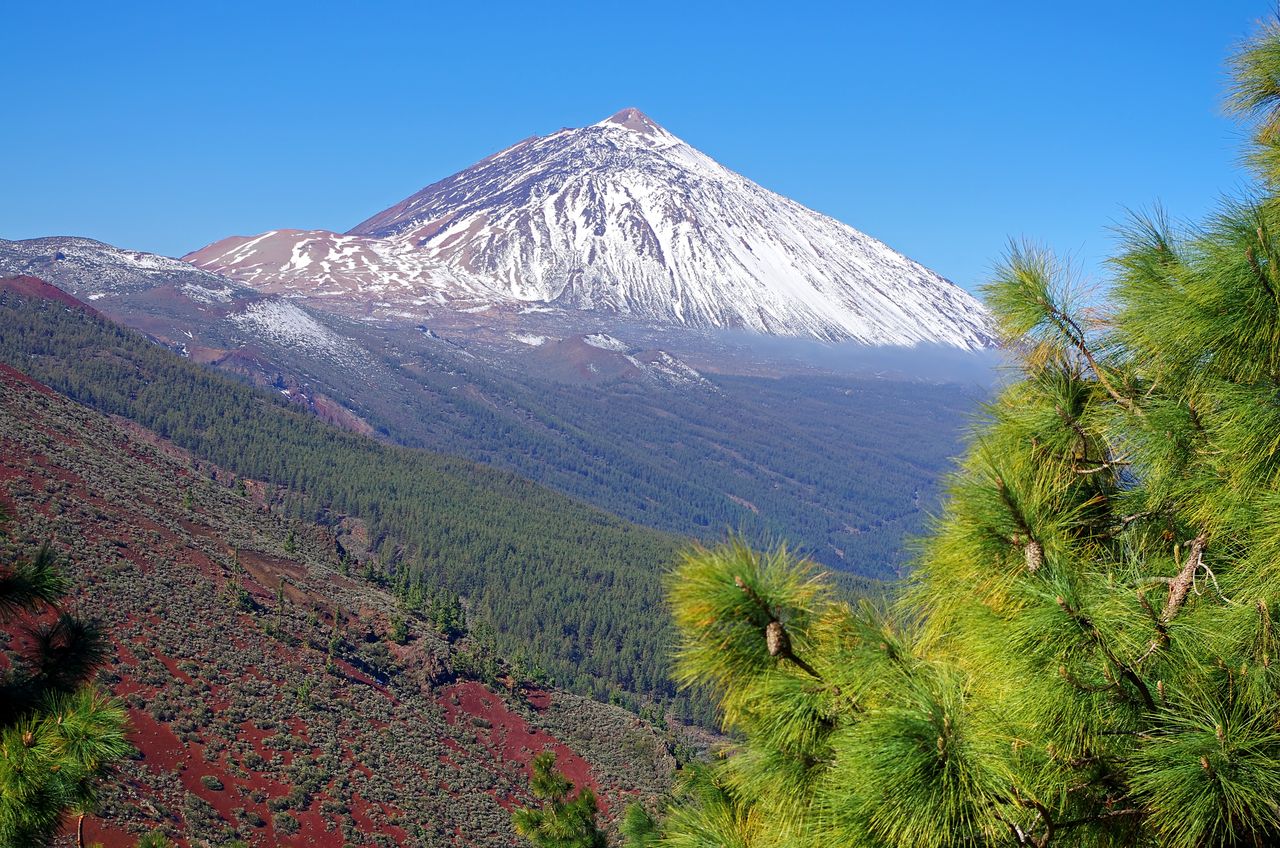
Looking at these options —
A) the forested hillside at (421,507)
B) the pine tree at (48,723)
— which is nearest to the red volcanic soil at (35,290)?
the forested hillside at (421,507)

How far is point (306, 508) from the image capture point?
124 meters

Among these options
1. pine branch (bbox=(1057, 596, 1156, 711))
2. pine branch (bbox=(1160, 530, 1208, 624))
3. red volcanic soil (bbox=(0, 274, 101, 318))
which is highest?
red volcanic soil (bbox=(0, 274, 101, 318))

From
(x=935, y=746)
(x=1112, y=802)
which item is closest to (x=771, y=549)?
(x=935, y=746)

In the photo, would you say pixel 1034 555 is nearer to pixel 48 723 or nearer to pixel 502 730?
pixel 48 723

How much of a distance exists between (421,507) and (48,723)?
438 feet

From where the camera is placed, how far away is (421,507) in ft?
447

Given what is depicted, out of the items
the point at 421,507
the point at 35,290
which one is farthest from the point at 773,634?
the point at 35,290

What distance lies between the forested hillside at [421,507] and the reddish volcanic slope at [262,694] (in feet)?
141

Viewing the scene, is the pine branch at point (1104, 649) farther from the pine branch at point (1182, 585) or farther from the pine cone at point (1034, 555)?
the pine cone at point (1034, 555)

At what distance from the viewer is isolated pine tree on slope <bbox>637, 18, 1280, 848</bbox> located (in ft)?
10.5

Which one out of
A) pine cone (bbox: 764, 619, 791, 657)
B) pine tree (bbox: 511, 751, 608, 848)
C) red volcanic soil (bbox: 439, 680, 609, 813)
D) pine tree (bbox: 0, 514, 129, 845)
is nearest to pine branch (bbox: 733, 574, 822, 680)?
pine cone (bbox: 764, 619, 791, 657)

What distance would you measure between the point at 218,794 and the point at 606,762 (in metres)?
20.3

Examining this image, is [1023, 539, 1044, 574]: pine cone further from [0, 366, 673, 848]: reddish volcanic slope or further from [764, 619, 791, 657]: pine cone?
[0, 366, 673, 848]: reddish volcanic slope

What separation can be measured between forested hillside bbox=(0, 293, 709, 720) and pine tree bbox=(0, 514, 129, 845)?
94.3m
